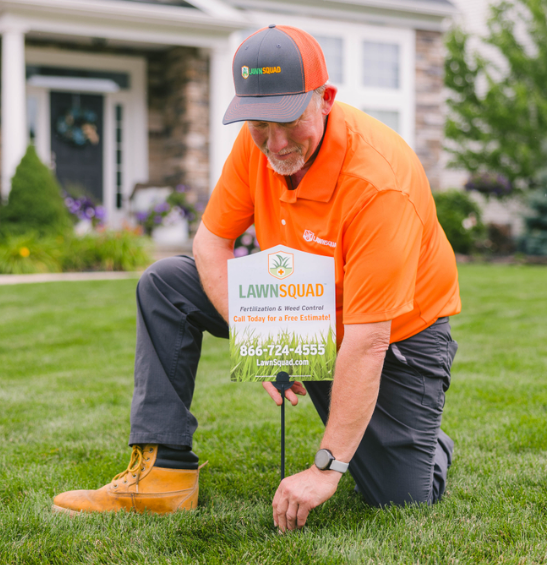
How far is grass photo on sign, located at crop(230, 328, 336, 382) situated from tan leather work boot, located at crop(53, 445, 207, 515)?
42cm

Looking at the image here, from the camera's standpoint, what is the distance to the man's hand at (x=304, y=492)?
169 centimetres

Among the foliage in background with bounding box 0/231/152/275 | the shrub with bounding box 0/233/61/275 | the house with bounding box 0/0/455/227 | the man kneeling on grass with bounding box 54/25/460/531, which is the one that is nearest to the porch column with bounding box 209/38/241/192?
the house with bounding box 0/0/455/227

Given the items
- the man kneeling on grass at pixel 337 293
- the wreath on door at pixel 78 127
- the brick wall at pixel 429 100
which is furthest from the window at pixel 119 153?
the man kneeling on grass at pixel 337 293

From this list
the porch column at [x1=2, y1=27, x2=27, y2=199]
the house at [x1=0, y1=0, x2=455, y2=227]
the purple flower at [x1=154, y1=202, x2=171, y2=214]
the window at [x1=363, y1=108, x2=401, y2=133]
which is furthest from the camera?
the window at [x1=363, y1=108, x2=401, y2=133]

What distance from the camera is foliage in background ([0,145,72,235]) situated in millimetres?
8492

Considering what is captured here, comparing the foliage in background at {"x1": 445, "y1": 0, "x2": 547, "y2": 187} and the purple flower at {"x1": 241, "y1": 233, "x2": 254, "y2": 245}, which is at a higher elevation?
the foliage in background at {"x1": 445, "y1": 0, "x2": 547, "y2": 187}

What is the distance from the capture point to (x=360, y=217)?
169cm

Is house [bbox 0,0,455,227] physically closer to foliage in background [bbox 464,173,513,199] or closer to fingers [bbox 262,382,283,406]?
foliage in background [bbox 464,173,513,199]

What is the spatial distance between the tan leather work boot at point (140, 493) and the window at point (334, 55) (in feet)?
34.6

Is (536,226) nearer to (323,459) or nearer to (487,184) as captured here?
(487,184)

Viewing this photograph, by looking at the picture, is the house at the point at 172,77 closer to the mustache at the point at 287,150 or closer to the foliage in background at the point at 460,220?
the foliage in background at the point at 460,220

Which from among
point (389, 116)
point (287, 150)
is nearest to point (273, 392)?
point (287, 150)

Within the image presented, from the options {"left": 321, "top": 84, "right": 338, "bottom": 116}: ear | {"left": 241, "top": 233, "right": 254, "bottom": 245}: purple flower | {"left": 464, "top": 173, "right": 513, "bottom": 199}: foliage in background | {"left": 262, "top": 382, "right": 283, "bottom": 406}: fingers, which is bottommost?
{"left": 262, "top": 382, "right": 283, "bottom": 406}: fingers

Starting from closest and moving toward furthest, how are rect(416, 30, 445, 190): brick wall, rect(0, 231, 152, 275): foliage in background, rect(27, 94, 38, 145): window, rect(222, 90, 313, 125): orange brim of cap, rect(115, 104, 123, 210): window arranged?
1. rect(222, 90, 313, 125): orange brim of cap
2. rect(0, 231, 152, 275): foliage in background
3. rect(27, 94, 38, 145): window
4. rect(115, 104, 123, 210): window
5. rect(416, 30, 445, 190): brick wall
